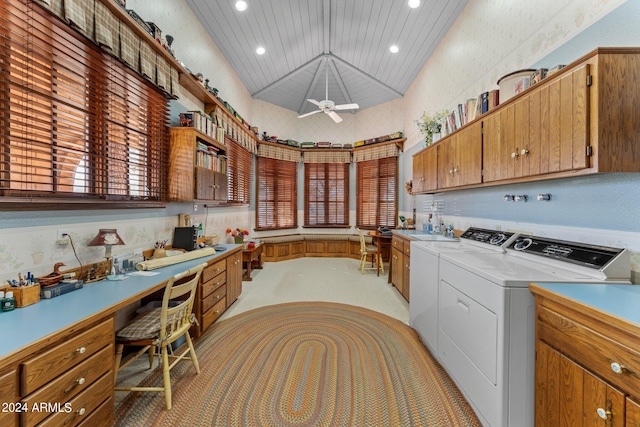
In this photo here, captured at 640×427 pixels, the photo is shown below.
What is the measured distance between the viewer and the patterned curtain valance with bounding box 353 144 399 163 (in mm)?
5863

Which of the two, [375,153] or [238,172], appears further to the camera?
[375,153]

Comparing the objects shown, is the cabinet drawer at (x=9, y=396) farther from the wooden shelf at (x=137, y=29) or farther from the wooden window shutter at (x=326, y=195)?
the wooden window shutter at (x=326, y=195)

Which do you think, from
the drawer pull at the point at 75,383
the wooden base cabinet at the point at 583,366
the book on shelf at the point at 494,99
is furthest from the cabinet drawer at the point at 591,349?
the drawer pull at the point at 75,383

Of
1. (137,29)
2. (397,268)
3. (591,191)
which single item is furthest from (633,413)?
(137,29)

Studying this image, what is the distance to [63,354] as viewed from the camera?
1112mm

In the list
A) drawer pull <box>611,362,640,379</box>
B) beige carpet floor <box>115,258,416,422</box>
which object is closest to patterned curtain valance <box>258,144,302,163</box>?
beige carpet floor <box>115,258,416,422</box>

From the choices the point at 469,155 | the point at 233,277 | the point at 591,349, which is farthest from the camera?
the point at 233,277

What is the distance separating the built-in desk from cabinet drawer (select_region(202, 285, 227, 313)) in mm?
1069

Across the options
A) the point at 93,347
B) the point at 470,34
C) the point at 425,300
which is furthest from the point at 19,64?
the point at 470,34

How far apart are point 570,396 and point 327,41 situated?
5287 mm

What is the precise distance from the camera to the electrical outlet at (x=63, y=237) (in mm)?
1687

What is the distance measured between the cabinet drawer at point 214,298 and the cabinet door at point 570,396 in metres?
2.65

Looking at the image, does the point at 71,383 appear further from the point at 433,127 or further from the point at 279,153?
the point at 279,153

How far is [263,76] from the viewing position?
5.20 m
